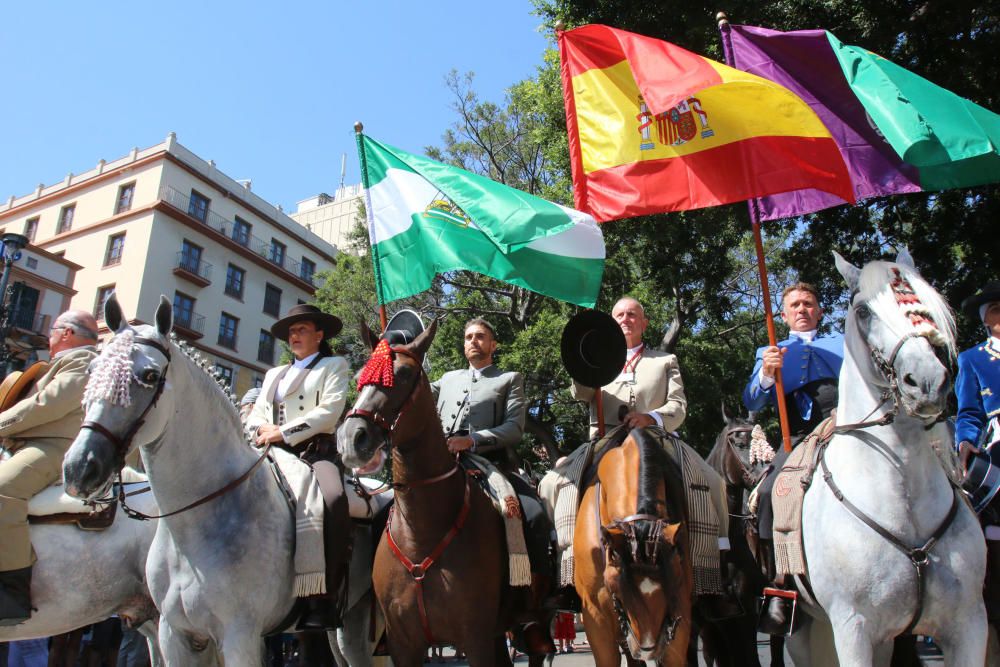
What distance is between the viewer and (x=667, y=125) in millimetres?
7168

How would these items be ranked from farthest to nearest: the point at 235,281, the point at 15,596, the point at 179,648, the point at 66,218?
the point at 235,281, the point at 66,218, the point at 15,596, the point at 179,648

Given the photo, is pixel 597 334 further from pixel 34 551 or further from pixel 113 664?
pixel 113 664

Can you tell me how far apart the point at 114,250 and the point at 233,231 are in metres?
6.90

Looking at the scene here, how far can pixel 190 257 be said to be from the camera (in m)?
42.1

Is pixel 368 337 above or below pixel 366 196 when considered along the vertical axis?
below

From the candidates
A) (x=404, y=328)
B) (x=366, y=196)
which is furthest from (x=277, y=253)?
(x=404, y=328)

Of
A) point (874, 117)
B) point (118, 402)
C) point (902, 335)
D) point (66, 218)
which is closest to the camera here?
point (902, 335)

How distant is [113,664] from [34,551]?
577 centimetres

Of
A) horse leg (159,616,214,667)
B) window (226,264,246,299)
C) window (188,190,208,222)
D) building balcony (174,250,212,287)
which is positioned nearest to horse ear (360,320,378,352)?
horse leg (159,616,214,667)

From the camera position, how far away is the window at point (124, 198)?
41.8m

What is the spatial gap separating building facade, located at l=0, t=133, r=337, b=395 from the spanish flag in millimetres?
34325

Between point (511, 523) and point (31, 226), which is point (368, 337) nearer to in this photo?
point (511, 523)

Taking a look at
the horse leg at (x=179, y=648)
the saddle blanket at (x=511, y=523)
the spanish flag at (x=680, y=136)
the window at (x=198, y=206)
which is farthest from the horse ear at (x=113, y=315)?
the window at (x=198, y=206)

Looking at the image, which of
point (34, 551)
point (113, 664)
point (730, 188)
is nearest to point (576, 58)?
point (730, 188)
